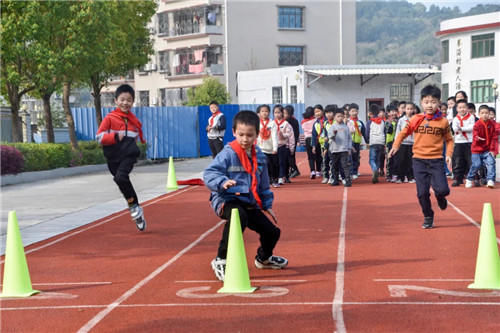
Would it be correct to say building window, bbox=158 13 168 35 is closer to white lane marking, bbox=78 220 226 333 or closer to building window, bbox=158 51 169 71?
building window, bbox=158 51 169 71

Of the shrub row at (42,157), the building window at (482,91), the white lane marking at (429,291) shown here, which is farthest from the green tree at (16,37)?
the building window at (482,91)

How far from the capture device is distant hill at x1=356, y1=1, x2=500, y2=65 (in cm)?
16938

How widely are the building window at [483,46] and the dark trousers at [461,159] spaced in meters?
44.4

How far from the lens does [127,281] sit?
709 cm

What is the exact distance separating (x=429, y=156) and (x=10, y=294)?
20.1 feet

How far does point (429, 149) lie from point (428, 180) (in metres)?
0.44

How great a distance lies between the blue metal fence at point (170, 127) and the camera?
32.0 metres

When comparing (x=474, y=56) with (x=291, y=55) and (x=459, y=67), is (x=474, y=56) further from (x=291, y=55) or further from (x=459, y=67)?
(x=291, y=55)

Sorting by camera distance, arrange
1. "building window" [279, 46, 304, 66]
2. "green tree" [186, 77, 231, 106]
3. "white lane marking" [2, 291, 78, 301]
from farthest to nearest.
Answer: "building window" [279, 46, 304, 66] < "green tree" [186, 77, 231, 106] < "white lane marking" [2, 291, 78, 301]

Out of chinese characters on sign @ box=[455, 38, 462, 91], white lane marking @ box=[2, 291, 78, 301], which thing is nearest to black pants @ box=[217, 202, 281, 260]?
white lane marking @ box=[2, 291, 78, 301]

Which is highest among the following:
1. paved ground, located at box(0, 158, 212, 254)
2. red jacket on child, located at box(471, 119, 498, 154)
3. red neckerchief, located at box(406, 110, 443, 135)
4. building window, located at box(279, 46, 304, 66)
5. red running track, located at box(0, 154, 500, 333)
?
building window, located at box(279, 46, 304, 66)

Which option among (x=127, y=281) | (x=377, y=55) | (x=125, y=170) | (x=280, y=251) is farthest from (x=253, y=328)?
(x=377, y=55)

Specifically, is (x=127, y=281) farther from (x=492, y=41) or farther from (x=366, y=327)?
(x=492, y=41)

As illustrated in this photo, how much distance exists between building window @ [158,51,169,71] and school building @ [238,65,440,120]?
52.1ft
